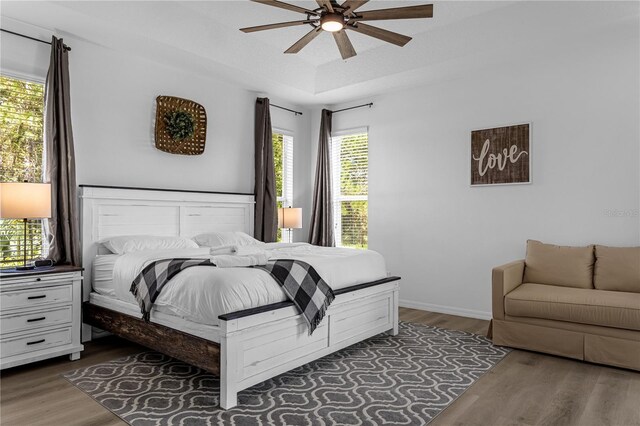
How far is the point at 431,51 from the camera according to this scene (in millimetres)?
4375

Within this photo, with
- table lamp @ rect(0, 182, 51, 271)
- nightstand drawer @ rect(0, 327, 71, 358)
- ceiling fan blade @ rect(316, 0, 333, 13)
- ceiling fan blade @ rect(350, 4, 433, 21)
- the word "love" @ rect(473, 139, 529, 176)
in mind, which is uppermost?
ceiling fan blade @ rect(316, 0, 333, 13)

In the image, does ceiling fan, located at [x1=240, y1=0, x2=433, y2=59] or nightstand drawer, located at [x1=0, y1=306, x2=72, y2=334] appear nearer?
ceiling fan, located at [x1=240, y1=0, x2=433, y2=59]

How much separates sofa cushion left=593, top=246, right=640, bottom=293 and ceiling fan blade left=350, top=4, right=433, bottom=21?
8.31ft

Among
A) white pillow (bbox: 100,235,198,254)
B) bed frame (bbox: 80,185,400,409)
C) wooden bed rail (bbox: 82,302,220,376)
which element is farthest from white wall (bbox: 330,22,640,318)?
wooden bed rail (bbox: 82,302,220,376)

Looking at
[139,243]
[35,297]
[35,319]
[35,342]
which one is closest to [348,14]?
[139,243]

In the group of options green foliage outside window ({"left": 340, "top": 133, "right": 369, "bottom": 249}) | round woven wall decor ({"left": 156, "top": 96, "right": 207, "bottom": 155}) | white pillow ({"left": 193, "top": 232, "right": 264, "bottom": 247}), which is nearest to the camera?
white pillow ({"left": 193, "top": 232, "right": 264, "bottom": 247})

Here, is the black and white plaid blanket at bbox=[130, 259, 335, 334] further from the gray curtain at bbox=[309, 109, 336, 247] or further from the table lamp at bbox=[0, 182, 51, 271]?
the gray curtain at bbox=[309, 109, 336, 247]

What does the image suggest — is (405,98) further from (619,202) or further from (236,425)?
(236,425)

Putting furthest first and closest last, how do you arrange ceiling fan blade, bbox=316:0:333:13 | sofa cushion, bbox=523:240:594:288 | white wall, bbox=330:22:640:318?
white wall, bbox=330:22:640:318
sofa cushion, bbox=523:240:594:288
ceiling fan blade, bbox=316:0:333:13

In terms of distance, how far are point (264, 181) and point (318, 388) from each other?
301 cm

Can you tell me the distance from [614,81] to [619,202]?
43.2 inches

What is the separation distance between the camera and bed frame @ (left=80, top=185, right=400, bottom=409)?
98.4 inches

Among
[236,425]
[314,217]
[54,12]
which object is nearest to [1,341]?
[236,425]

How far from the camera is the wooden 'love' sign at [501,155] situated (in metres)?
4.31
